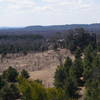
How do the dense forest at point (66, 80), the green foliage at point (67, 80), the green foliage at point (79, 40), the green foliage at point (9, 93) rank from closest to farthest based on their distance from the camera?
the dense forest at point (66, 80), the green foliage at point (9, 93), the green foliage at point (67, 80), the green foliage at point (79, 40)

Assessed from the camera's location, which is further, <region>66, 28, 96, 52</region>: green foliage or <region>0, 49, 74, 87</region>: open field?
<region>66, 28, 96, 52</region>: green foliage

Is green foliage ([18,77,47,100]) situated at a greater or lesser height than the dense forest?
greater

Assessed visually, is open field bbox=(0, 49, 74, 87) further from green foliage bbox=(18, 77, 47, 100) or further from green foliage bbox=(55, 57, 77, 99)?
green foliage bbox=(18, 77, 47, 100)

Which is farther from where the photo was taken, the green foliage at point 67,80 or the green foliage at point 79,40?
the green foliage at point 79,40

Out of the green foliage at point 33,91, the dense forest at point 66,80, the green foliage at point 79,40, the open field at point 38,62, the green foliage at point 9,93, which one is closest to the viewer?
the green foliage at point 33,91

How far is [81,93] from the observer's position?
1049 inches

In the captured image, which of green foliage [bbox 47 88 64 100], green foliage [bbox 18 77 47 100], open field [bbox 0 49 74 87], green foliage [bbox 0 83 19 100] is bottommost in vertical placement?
open field [bbox 0 49 74 87]

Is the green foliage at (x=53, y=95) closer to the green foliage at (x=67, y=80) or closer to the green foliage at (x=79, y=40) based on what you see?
the green foliage at (x=67, y=80)

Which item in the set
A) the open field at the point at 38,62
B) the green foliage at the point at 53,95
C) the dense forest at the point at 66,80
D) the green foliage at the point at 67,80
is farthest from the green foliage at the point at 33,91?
the open field at the point at 38,62

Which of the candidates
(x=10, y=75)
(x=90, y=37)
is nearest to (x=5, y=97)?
(x=10, y=75)

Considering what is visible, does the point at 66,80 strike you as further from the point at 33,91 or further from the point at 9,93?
the point at 33,91

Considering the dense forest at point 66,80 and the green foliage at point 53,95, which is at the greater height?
the green foliage at point 53,95

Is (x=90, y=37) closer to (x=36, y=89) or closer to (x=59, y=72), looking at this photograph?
(x=59, y=72)

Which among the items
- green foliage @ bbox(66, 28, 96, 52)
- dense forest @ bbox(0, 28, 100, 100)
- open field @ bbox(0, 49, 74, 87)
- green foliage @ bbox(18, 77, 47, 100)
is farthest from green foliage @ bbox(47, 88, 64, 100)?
green foliage @ bbox(66, 28, 96, 52)
